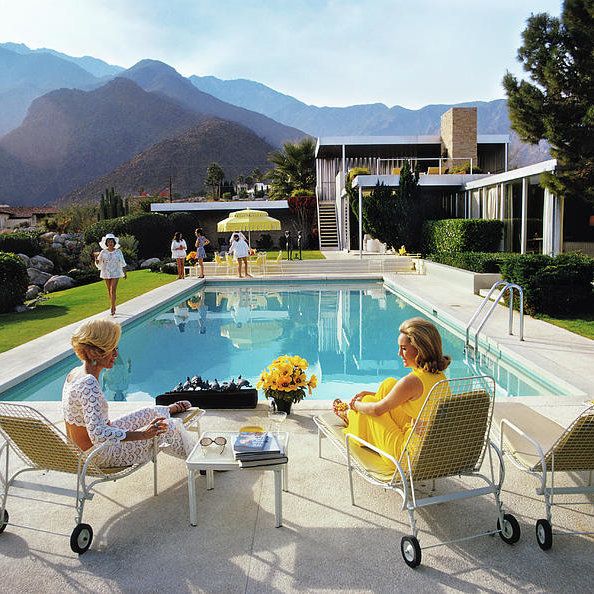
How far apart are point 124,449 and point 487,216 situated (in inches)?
695

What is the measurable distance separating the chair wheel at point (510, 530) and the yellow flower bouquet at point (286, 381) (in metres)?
2.22

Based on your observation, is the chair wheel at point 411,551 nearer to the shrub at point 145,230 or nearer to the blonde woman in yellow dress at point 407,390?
the blonde woman in yellow dress at point 407,390

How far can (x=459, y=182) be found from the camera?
70.1 ft

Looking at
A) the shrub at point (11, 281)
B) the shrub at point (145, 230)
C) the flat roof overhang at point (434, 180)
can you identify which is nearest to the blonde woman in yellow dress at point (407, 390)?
the shrub at point (11, 281)

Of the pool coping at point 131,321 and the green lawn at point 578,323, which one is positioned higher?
the green lawn at point 578,323

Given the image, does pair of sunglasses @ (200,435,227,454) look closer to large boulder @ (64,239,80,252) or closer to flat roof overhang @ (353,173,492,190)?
flat roof overhang @ (353,173,492,190)

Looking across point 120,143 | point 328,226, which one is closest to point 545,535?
point 328,226

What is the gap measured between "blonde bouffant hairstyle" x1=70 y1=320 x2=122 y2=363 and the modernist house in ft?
38.9

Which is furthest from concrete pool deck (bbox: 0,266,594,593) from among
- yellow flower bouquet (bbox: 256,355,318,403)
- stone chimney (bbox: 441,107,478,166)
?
stone chimney (bbox: 441,107,478,166)

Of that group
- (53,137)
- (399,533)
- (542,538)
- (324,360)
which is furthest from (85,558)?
(53,137)

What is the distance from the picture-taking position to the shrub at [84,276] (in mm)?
19188

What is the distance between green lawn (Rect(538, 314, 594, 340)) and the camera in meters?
8.41

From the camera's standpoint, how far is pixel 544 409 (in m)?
5.18

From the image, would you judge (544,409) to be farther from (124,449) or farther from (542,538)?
(124,449)
